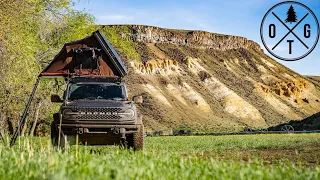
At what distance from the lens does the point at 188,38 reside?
481 ft

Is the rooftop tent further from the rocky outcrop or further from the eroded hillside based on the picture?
the rocky outcrop

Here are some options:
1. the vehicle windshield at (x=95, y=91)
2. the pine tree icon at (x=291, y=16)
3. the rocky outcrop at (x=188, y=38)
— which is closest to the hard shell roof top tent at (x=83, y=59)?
the vehicle windshield at (x=95, y=91)

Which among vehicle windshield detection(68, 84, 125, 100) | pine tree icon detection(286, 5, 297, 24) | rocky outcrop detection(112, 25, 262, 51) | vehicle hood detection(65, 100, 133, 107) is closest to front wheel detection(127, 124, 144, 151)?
vehicle hood detection(65, 100, 133, 107)

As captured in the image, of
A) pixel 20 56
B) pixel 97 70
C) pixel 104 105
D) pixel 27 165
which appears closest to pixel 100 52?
pixel 97 70

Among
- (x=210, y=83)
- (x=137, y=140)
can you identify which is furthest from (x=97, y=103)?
(x=210, y=83)

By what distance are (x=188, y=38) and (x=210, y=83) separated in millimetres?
20398

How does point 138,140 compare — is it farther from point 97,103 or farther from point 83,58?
point 83,58

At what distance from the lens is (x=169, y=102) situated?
115625 mm

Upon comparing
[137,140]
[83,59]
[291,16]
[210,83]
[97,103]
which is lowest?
[210,83]

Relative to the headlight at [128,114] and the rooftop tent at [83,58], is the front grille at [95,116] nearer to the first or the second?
the headlight at [128,114]

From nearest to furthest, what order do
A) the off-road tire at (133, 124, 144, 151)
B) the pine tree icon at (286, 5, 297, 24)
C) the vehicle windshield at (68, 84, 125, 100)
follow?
the off-road tire at (133, 124, 144, 151)
the vehicle windshield at (68, 84, 125, 100)
the pine tree icon at (286, 5, 297, 24)

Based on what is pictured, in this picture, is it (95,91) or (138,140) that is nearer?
(138,140)

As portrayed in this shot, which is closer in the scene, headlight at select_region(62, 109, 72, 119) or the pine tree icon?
headlight at select_region(62, 109, 72, 119)

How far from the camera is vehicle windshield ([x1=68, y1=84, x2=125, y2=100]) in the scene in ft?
51.2
